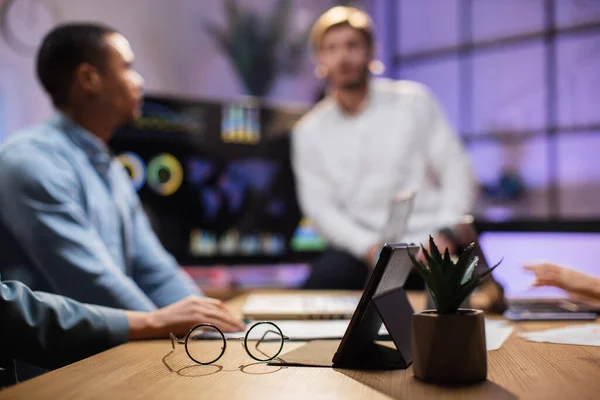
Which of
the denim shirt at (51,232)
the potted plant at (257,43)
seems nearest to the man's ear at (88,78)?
the denim shirt at (51,232)

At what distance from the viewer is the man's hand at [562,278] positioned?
1338 millimetres

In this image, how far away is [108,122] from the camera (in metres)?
2.10

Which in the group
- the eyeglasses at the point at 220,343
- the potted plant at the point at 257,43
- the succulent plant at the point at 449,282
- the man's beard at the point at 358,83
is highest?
the potted plant at the point at 257,43

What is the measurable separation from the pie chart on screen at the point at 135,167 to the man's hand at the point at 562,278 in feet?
7.87

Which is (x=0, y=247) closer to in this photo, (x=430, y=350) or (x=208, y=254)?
(x=430, y=350)

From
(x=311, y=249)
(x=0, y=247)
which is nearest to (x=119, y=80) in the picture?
(x=0, y=247)

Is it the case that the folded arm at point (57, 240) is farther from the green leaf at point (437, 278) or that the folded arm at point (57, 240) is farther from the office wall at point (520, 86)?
the office wall at point (520, 86)

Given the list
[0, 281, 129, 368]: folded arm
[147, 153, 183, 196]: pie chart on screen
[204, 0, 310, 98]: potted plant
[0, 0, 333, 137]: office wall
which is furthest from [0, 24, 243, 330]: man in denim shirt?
[204, 0, 310, 98]: potted plant

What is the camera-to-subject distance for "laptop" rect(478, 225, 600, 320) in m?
1.77

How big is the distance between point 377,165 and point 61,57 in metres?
1.60

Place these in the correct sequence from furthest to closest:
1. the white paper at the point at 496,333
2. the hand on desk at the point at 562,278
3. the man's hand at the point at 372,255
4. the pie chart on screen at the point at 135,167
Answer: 1. the pie chart on screen at the point at 135,167
2. the man's hand at the point at 372,255
3. the hand on desk at the point at 562,278
4. the white paper at the point at 496,333

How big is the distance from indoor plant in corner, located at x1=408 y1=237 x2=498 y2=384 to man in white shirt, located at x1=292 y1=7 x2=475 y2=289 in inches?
76.9

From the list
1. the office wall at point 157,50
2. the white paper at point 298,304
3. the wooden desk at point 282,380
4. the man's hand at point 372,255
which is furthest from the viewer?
the office wall at point 157,50

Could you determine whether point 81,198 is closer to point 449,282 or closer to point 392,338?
point 392,338
